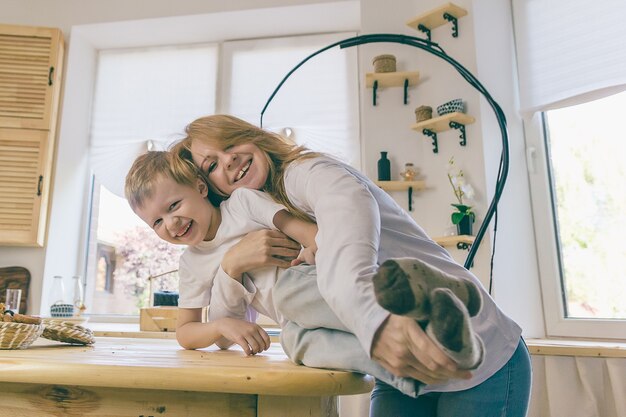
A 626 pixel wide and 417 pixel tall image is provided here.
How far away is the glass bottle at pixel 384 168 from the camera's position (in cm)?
259

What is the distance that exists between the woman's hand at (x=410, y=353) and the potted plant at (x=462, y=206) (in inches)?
73.5

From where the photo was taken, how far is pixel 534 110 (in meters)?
2.52

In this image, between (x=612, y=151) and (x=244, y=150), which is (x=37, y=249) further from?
(x=612, y=151)

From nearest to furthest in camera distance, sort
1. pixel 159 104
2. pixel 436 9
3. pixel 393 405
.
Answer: pixel 393 405 → pixel 436 9 → pixel 159 104

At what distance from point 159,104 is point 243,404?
283 centimetres

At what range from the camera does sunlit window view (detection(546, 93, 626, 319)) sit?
2.38 metres

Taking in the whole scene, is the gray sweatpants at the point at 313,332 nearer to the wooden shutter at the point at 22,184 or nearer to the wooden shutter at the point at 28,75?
the wooden shutter at the point at 22,184

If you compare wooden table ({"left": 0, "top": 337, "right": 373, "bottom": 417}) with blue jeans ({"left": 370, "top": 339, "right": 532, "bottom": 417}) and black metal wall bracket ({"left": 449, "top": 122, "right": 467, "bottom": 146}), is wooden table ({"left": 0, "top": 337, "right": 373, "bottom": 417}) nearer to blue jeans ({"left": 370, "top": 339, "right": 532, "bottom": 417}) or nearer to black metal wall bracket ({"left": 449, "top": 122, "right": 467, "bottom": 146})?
blue jeans ({"left": 370, "top": 339, "right": 532, "bottom": 417})

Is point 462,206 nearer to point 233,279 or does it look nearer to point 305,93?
point 305,93

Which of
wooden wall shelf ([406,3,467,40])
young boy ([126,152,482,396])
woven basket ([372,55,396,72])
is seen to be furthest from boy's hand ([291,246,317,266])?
wooden wall shelf ([406,3,467,40])

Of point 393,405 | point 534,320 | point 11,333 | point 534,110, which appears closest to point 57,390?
point 11,333

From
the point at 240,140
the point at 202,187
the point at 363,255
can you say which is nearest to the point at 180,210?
the point at 202,187

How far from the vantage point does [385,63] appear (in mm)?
2650

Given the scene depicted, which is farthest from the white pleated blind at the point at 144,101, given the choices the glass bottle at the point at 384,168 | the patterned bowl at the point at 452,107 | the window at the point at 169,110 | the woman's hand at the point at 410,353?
the woman's hand at the point at 410,353
